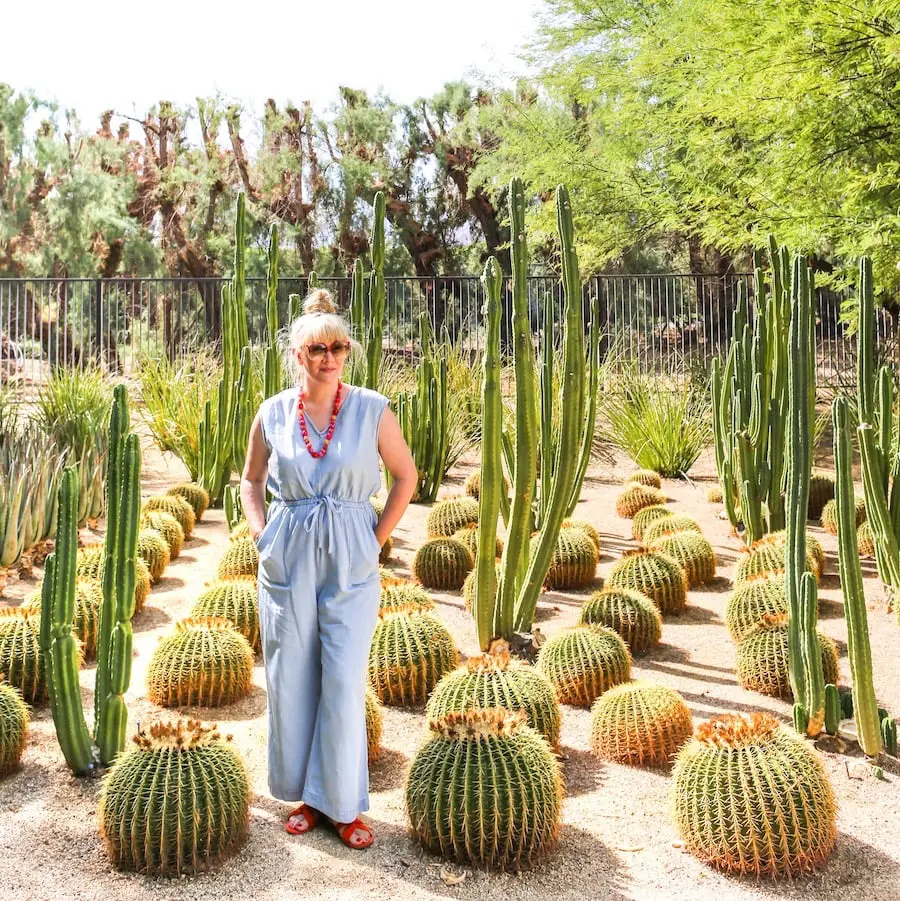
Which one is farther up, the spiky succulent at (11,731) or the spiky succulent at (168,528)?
the spiky succulent at (168,528)

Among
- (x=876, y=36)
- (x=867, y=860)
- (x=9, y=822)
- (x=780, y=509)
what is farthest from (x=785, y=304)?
(x=9, y=822)

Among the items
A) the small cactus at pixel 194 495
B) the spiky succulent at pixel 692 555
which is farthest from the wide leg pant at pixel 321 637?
the small cactus at pixel 194 495

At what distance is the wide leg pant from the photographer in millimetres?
2953

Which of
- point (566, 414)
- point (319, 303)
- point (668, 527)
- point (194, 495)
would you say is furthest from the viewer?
point (194, 495)

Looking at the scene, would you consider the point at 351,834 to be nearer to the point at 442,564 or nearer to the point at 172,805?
the point at 172,805

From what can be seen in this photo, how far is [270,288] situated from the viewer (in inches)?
277

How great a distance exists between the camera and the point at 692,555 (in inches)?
248

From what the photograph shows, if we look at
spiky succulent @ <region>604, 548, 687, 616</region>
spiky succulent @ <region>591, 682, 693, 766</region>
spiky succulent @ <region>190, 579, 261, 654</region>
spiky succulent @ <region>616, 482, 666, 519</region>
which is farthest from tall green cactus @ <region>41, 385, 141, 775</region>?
spiky succulent @ <region>616, 482, 666, 519</region>

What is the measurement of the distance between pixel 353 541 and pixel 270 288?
436 centimetres

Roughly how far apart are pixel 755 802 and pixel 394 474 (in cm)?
142

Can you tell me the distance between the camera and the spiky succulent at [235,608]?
4887 millimetres

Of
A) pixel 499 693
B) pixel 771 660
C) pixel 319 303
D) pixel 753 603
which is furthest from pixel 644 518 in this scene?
pixel 319 303

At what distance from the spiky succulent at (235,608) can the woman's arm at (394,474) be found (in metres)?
1.94

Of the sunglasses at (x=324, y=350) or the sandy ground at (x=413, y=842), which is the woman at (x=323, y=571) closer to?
the sunglasses at (x=324, y=350)
